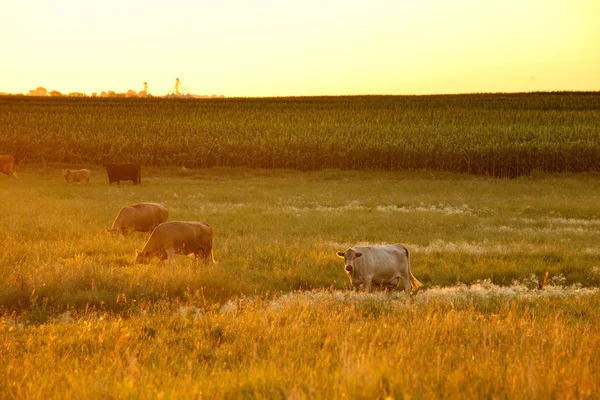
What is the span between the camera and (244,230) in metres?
20.6

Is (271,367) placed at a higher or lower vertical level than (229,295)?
higher

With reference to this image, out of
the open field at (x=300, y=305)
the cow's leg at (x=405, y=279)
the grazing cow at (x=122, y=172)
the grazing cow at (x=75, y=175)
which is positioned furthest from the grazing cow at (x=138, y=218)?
the grazing cow at (x=75, y=175)

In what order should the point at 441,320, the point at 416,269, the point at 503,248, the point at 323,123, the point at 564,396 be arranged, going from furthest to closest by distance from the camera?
the point at 323,123
the point at 503,248
the point at 416,269
the point at 441,320
the point at 564,396

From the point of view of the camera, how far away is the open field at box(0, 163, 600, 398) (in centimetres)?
587

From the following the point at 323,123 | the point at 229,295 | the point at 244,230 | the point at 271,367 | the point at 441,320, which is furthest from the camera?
the point at 323,123

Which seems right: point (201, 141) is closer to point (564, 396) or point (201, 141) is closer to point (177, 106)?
point (177, 106)

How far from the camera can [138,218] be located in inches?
771

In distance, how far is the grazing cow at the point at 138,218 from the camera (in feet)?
63.4

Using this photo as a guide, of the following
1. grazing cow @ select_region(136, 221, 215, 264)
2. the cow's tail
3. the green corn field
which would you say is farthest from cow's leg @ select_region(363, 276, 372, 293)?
the green corn field

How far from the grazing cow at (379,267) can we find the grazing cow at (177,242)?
3.53 meters

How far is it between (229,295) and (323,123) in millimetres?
47111

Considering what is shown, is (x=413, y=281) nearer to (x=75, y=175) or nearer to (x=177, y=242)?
(x=177, y=242)

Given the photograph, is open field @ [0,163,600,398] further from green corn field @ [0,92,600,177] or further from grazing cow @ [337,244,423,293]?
green corn field @ [0,92,600,177]

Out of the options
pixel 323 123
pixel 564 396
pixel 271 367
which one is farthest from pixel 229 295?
pixel 323 123
